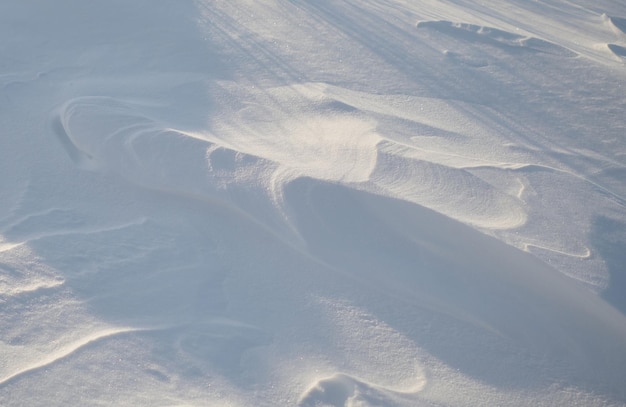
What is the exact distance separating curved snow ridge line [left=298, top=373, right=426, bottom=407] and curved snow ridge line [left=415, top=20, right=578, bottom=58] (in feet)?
10.3

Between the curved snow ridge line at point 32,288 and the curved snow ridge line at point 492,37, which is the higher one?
the curved snow ridge line at point 492,37

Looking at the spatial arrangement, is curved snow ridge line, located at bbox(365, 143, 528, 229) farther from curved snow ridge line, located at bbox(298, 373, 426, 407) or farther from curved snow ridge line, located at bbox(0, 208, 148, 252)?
curved snow ridge line, located at bbox(0, 208, 148, 252)

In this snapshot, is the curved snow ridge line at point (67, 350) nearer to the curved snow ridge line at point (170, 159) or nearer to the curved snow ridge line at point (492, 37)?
the curved snow ridge line at point (170, 159)

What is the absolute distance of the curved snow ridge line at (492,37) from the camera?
455 centimetres

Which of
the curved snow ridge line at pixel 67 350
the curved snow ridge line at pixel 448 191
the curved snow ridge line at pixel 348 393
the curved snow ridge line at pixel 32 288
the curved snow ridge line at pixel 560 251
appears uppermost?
the curved snow ridge line at pixel 448 191

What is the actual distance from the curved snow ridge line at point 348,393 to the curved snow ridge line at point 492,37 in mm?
3138

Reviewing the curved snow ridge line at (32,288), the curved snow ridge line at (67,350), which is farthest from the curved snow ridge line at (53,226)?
the curved snow ridge line at (67,350)

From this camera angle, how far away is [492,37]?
464 centimetres

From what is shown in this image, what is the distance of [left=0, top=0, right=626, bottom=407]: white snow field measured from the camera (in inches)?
88.5

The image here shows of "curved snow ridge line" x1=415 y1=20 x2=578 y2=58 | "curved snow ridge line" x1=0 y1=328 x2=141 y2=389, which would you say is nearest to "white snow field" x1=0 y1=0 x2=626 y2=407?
"curved snow ridge line" x1=0 y1=328 x2=141 y2=389

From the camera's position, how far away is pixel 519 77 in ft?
13.7

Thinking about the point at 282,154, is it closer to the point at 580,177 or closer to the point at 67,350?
the point at 67,350

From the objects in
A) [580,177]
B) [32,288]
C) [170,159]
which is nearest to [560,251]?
[580,177]

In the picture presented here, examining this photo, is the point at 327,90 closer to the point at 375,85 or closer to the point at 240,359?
the point at 375,85
